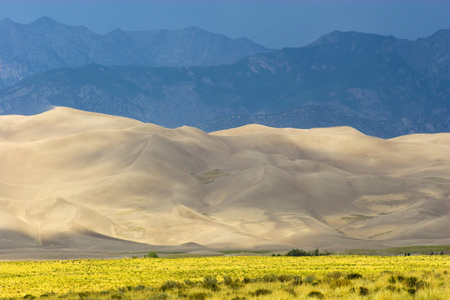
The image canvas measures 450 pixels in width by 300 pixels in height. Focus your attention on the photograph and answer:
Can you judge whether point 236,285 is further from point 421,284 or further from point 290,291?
point 421,284

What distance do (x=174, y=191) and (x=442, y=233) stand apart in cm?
5082

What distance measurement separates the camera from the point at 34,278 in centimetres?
3884

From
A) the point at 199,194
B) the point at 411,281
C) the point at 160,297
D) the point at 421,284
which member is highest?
the point at 199,194

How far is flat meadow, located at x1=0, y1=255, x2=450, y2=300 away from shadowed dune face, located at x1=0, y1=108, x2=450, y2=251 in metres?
47.7

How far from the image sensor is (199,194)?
13362 cm

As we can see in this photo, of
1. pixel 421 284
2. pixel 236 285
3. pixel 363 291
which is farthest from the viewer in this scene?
pixel 236 285

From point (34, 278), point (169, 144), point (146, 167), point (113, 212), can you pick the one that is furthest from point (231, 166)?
point (34, 278)

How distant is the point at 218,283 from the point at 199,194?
338 feet

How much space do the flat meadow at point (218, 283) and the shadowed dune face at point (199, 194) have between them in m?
47.7

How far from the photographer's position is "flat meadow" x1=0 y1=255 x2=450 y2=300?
24.6 m

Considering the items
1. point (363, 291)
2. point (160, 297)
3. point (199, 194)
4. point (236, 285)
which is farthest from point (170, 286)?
point (199, 194)

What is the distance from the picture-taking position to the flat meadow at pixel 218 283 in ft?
80.6

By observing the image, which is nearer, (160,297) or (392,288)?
(392,288)

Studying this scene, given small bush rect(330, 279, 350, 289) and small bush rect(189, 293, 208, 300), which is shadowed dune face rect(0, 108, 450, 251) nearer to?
small bush rect(330, 279, 350, 289)
